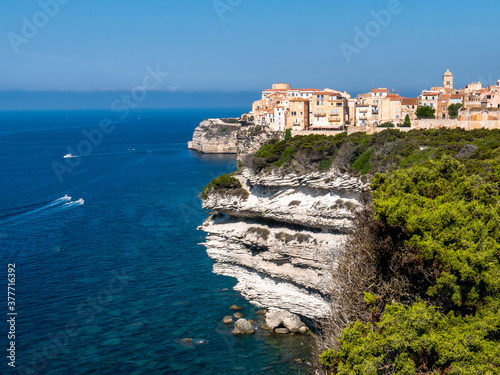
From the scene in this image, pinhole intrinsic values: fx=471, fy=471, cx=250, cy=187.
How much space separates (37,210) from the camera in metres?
52.0

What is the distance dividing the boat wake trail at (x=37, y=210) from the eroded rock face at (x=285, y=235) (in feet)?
81.7

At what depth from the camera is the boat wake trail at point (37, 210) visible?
159ft

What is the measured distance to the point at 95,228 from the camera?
1786 inches

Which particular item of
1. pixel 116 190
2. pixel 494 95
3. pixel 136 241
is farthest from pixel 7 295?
pixel 494 95

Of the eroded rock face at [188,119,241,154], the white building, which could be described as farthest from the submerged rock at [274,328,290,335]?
the eroded rock face at [188,119,241,154]

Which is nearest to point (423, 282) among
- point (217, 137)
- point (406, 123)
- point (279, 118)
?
point (406, 123)

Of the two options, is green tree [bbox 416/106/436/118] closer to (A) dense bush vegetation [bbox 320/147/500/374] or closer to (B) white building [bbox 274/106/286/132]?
(B) white building [bbox 274/106/286/132]

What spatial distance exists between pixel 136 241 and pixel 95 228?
6.02m

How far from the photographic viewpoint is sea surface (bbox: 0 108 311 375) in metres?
24.3

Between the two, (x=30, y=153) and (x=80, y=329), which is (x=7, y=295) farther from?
(x=30, y=153)

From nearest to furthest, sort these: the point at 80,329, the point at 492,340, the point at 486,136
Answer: the point at 492,340 < the point at 80,329 < the point at 486,136

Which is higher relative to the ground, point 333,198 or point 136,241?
point 333,198

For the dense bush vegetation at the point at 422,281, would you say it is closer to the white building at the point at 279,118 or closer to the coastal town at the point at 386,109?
the coastal town at the point at 386,109

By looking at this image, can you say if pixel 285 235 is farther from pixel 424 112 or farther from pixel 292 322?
pixel 424 112
